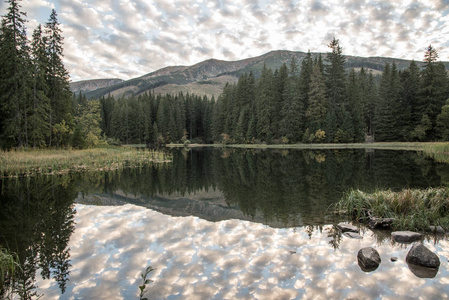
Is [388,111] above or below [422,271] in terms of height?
above

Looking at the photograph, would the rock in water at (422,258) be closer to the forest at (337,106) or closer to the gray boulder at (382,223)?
the gray boulder at (382,223)

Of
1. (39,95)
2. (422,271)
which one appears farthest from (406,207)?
(39,95)

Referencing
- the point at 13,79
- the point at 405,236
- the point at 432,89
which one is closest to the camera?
the point at 405,236

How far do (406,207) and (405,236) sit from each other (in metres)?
2.35

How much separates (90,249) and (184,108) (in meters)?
110

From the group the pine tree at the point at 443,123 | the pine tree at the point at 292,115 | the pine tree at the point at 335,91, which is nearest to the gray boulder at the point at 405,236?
the pine tree at the point at 443,123

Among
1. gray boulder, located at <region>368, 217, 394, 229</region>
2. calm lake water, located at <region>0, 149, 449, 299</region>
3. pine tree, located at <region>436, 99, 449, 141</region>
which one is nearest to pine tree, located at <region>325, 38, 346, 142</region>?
pine tree, located at <region>436, 99, 449, 141</region>

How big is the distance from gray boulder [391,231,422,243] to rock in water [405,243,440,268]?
1473mm

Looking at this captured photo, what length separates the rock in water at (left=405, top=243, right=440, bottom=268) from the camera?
6457mm

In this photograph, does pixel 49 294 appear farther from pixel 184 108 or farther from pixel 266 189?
pixel 184 108

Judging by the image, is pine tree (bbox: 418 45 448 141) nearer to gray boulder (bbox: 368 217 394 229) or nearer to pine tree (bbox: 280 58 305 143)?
pine tree (bbox: 280 58 305 143)

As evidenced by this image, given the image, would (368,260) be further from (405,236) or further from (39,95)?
(39,95)

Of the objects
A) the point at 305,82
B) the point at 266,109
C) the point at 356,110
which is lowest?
the point at 356,110

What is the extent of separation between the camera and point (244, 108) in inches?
3349
